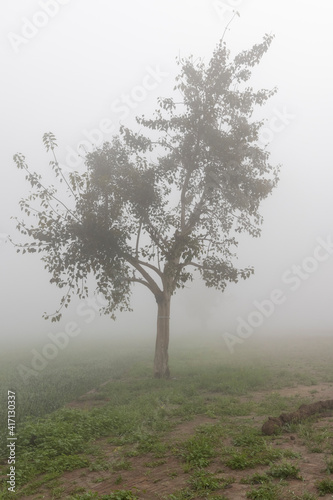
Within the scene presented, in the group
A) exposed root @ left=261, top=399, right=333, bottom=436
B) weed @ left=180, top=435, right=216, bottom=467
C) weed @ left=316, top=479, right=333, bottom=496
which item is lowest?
exposed root @ left=261, top=399, right=333, bottom=436

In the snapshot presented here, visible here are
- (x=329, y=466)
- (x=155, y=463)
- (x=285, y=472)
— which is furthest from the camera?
(x=155, y=463)

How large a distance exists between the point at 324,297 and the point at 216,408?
170 metres

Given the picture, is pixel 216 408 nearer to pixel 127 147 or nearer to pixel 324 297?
pixel 127 147

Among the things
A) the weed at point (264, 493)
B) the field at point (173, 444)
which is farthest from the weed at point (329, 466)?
the weed at point (264, 493)

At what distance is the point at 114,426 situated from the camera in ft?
38.4

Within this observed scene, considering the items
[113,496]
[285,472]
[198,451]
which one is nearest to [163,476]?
[198,451]

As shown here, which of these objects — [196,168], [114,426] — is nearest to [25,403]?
[114,426]

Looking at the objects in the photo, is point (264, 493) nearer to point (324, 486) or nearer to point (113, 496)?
point (324, 486)

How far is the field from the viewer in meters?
6.95

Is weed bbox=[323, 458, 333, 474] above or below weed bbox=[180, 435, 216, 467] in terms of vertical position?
below

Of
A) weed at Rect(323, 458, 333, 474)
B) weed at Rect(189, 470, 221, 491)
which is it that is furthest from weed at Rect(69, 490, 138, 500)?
weed at Rect(323, 458, 333, 474)

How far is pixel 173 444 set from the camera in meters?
9.53

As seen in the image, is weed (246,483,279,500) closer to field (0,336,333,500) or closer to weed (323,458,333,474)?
field (0,336,333,500)

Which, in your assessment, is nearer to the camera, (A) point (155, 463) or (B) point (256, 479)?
(B) point (256, 479)
